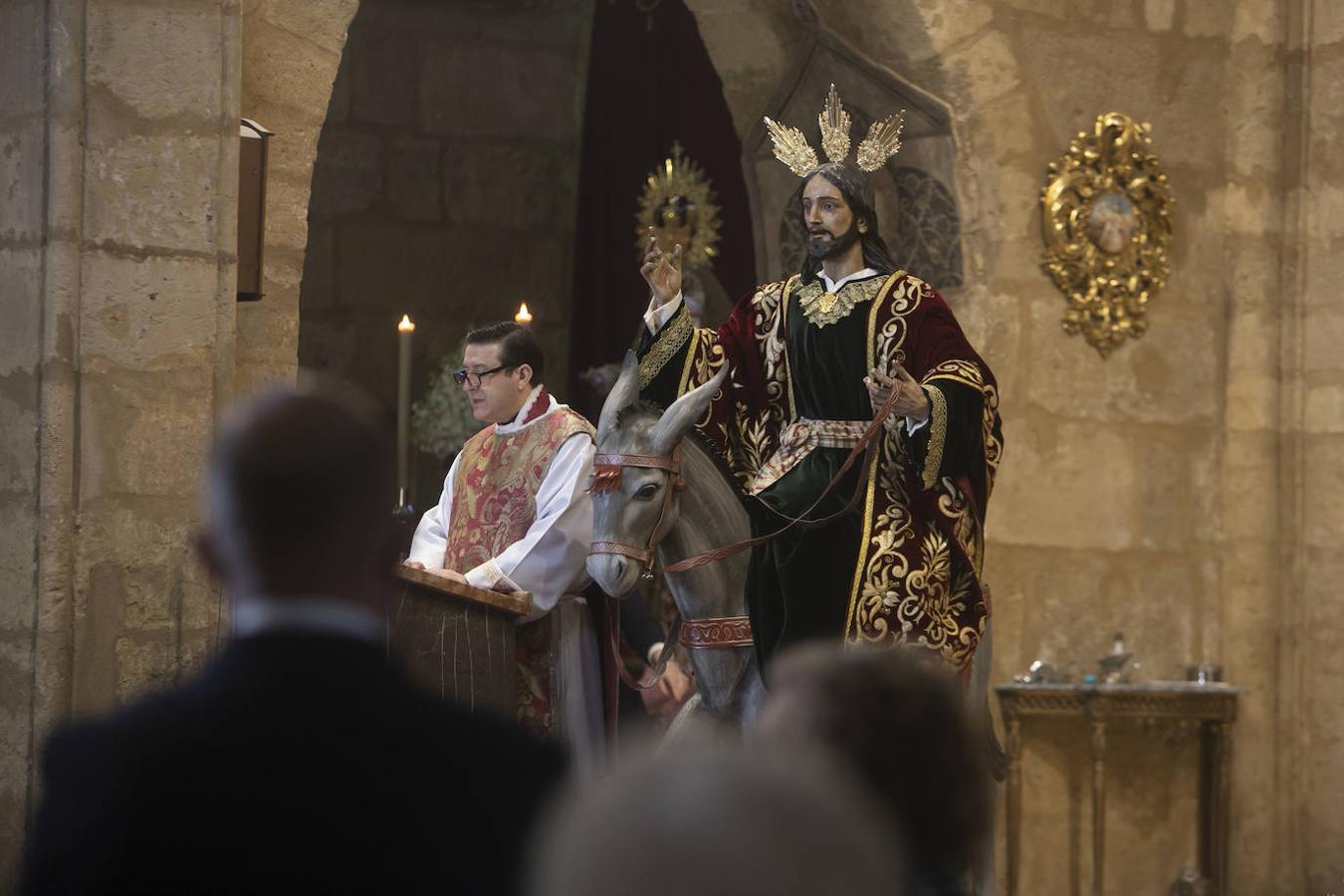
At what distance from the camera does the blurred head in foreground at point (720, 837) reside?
46.2 inches

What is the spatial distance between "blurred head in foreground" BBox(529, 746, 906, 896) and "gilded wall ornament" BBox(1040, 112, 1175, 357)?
5.98 metres

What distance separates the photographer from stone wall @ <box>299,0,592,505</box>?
27.4ft

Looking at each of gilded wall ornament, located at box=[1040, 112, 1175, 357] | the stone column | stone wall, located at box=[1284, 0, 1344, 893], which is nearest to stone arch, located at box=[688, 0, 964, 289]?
gilded wall ornament, located at box=[1040, 112, 1175, 357]

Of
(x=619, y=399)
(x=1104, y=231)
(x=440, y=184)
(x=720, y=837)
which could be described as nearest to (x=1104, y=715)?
(x=1104, y=231)

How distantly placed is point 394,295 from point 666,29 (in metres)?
1.46

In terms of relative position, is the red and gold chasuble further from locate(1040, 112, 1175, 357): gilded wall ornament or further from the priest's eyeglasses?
locate(1040, 112, 1175, 357): gilded wall ornament

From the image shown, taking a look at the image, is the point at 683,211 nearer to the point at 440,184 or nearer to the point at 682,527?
the point at 440,184

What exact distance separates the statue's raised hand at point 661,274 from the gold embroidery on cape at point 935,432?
0.69 m

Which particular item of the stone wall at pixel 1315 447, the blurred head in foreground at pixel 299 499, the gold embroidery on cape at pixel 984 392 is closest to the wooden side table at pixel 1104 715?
the stone wall at pixel 1315 447

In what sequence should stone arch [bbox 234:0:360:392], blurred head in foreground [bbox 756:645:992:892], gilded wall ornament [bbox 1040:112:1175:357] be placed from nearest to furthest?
blurred head in foreground [bbox 756:645:992:892] → stone arch [bbox 234:0:360:392] → gilded wall ornament [bbox 1040:112:1175:357]

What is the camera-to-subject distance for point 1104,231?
7039 mm

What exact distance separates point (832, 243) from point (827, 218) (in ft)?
→ 0.20

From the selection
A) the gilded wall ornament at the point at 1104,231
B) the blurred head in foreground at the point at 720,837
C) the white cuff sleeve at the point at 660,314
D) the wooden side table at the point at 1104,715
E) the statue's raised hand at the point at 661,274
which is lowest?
the wooden side table at the point at 1104,715

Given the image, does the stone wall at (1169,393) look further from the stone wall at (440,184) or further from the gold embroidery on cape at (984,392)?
the gold embroidery on cape at (984,392)
